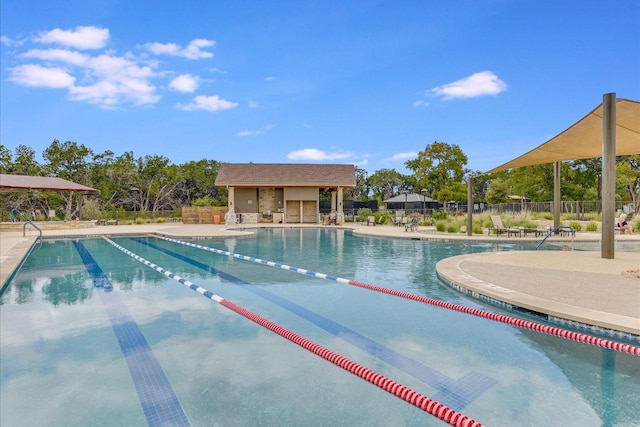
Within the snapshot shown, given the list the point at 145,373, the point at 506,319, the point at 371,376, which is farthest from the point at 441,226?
the point at 145,373

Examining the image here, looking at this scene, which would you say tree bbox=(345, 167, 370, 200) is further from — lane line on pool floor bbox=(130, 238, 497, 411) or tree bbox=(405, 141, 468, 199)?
lane line on pool floor bbox=(130, 238, 497, 411)

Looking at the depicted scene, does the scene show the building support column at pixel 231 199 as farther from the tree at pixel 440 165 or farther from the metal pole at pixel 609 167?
the metal pole at pixel 609 167

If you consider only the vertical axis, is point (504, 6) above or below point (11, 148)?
→ above

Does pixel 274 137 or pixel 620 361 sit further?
pixel 274 137

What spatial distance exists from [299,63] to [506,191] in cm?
2502

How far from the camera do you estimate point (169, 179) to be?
1371 inches

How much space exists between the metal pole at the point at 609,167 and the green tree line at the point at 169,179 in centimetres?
1944

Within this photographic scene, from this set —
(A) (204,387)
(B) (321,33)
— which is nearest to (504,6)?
(B) (321,33)

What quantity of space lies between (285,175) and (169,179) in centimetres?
1372

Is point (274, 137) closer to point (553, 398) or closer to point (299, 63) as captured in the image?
point (299, 63)

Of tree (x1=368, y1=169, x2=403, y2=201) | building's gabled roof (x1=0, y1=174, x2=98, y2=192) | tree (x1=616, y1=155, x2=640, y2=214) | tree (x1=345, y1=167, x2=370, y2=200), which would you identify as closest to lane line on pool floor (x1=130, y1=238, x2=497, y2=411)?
building's gabled roof (x1=0, y1=174, x2=98, y2=192)

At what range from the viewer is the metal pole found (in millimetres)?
7652

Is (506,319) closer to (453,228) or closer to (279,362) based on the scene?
(279,362)

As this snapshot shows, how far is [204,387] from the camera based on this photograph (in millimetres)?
3359
